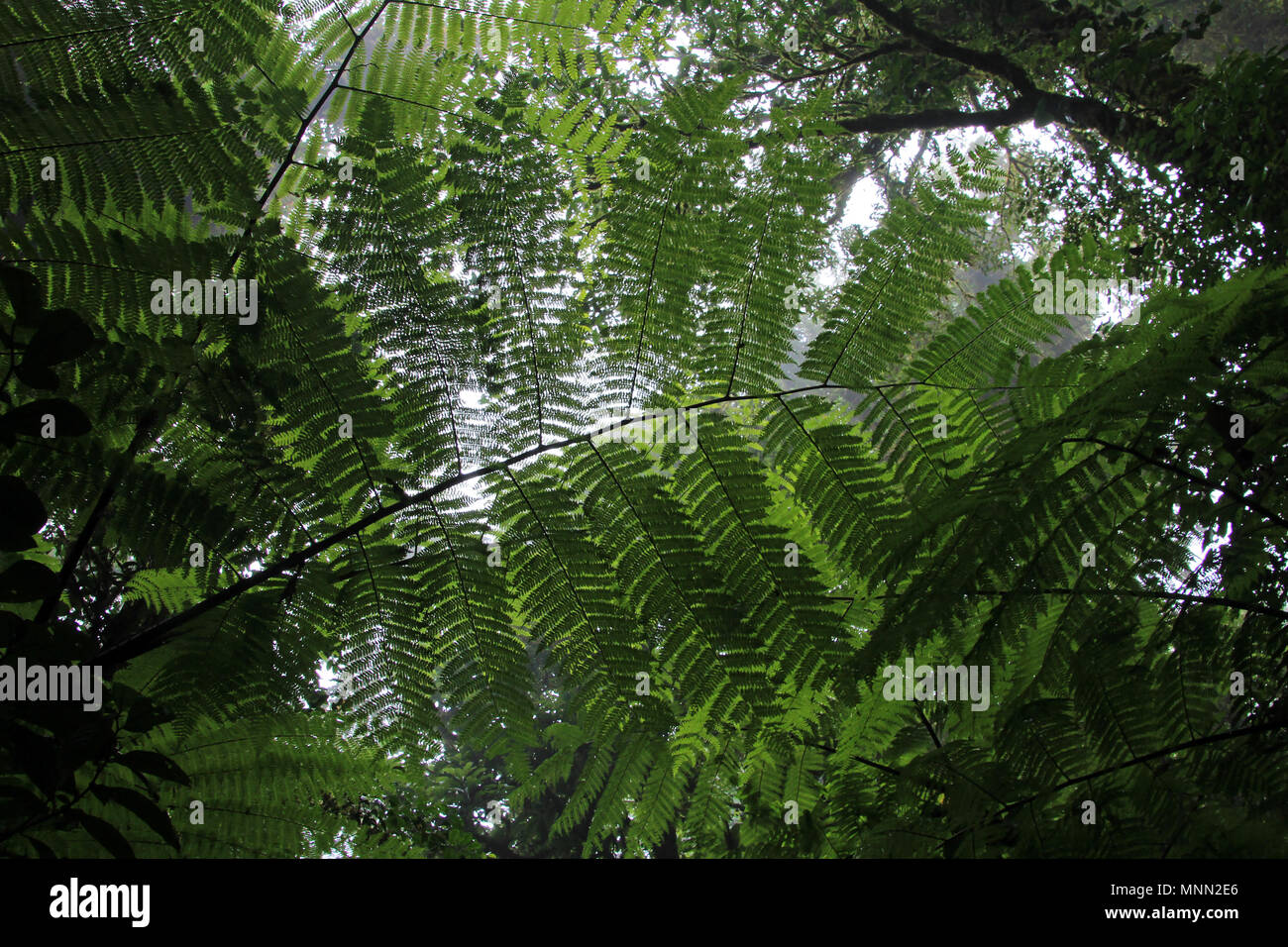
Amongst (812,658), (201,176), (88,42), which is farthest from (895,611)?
(88,42)

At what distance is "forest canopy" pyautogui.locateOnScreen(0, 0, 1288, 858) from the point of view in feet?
4.16

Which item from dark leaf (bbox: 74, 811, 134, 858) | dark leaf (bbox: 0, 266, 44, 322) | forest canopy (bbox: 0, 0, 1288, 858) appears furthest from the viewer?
forest canopy (bbox: 0, 0, 1288, 858)

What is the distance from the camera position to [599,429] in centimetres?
159

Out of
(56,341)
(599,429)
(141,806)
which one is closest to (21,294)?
(56,341)

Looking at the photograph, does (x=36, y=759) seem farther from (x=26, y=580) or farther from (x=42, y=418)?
(x=42, y=418)

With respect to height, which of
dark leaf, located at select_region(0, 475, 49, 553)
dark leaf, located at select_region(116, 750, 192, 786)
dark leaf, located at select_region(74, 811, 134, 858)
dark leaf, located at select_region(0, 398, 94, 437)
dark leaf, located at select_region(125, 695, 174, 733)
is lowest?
dark leaf, located at select_region(74, 811, 134, 858)

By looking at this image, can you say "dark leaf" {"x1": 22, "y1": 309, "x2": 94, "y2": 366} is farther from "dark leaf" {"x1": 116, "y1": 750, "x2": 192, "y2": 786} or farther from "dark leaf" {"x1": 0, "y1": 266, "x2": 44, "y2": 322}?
"dark leaf" {"x1": 116, "y1": 750, "x2": 192, "y2": 786}

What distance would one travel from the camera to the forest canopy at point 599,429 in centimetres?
127

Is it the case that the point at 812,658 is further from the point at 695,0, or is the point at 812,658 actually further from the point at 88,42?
the point at 695,0

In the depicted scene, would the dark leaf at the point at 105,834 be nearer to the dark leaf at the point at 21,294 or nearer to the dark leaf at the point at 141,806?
the dark leaf at the point at 141,806

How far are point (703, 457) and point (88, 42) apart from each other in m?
1.32

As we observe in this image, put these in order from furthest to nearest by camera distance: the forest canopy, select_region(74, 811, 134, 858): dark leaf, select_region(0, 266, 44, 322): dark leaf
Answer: the forest canopy, select_region(0, 266, 44, 322): dark leaf, select_region(74, 811, 134, 858): dark leaf

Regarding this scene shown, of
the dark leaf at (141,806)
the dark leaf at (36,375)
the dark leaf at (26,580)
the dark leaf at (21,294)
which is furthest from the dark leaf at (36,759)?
the dark leaf at (21,294)

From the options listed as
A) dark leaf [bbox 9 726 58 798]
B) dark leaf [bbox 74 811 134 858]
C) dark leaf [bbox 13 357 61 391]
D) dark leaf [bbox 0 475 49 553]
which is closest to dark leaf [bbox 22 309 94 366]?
dark leaf [bbox 13 357 61 391]
